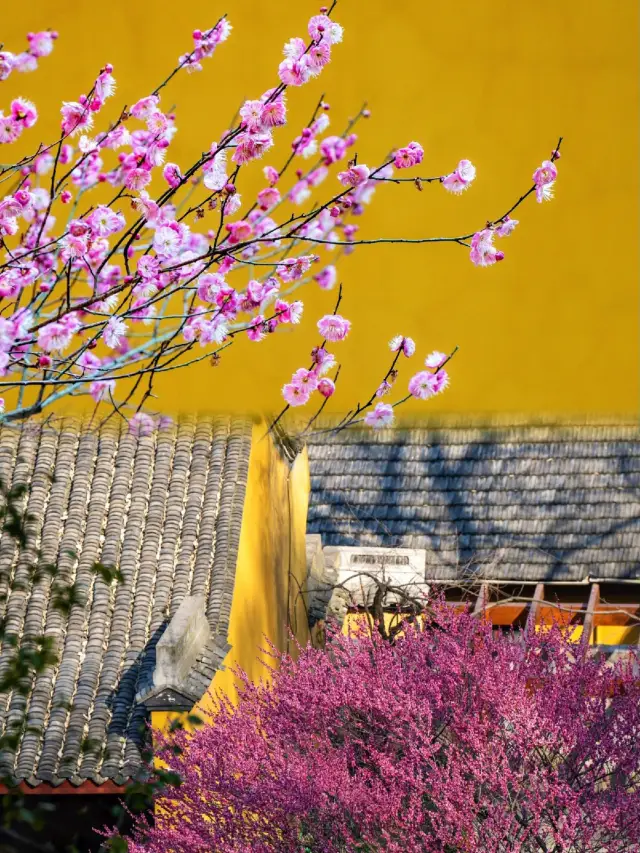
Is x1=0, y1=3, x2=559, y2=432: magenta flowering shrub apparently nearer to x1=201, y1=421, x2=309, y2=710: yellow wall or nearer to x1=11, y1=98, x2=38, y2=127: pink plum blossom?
x1=11, y1=98, x2=38, y2=127: pink plum blossom

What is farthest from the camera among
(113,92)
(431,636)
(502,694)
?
(431,636)

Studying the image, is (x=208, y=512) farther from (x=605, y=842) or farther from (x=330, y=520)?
(x=330, y=520)

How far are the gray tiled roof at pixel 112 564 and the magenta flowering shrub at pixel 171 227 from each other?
281cm

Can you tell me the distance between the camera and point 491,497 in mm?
16078

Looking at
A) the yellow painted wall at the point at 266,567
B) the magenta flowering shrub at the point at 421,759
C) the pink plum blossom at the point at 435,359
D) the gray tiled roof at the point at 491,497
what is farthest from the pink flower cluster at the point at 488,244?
the gray tiled roof at the point at 491,497

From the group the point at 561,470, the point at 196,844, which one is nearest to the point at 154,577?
the point at 196,844

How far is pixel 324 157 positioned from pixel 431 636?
4.66 m

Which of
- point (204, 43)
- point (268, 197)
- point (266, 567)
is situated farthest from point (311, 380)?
point (266, 567)

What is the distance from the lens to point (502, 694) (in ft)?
22.6

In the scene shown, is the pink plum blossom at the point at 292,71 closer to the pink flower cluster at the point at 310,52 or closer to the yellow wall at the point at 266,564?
the pink flower cluster at the point at 310,52

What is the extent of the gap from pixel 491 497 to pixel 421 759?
31.1 ft

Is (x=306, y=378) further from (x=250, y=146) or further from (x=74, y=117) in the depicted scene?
(x=74, y=117)

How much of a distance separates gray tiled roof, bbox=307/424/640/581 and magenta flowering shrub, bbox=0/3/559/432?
9759mm

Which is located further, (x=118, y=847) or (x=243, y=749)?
(x=243, y=749)
